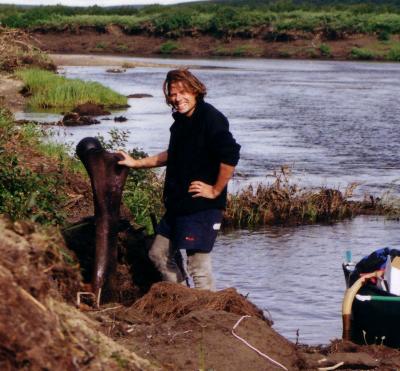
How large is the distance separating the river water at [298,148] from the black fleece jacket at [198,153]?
1.98m

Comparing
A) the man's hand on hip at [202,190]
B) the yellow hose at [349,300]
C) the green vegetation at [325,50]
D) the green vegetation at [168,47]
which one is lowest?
the green vegetation at [168,47]

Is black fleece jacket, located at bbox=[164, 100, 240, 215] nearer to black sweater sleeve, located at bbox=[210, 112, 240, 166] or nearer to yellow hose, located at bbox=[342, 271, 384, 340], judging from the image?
black sweater sleeve, located at bbox=[210, 112, 240, 166]

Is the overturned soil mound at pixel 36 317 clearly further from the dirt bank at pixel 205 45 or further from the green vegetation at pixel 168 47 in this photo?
the green vegetation at pixel 168 47

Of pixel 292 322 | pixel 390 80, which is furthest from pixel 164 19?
pixel 292 322

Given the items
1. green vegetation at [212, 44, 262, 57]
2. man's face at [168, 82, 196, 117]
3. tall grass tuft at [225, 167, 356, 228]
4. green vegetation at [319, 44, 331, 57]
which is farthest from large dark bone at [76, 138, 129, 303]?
green vegetation at [212, 44, 262, 57]

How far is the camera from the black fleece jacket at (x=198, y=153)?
7.42 meters

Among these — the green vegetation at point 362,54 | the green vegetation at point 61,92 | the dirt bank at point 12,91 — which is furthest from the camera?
the green vegetation at point 362,54

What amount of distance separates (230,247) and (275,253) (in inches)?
21.9

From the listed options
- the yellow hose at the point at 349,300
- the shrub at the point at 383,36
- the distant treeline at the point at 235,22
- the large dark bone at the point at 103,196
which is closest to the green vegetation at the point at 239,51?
the distant treeline at the point at 235,22

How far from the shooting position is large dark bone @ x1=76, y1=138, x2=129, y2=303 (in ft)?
26.3

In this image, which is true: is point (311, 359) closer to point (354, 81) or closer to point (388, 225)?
point (388, 225)

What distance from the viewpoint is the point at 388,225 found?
14.7 meters

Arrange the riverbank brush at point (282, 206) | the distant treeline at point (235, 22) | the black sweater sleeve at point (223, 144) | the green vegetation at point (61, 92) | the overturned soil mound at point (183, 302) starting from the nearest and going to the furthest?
the overturned soil mound at point (183, 302) → the black sweater sleeve at point (223, 144) → the riverbank brush at point (282, 206) → the green vegetation at point (61, 92) → the distant treeline at point (235, 22)

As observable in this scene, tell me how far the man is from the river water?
178 cm
